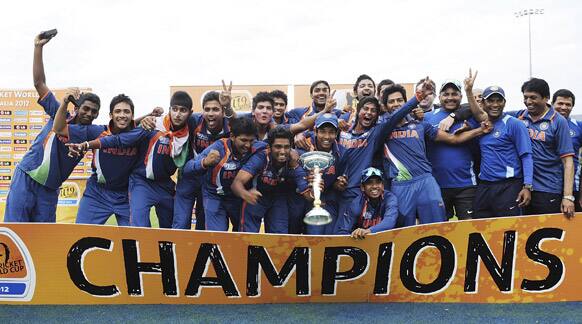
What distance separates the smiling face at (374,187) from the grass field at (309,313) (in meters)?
1.02

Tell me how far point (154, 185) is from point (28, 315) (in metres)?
1.81

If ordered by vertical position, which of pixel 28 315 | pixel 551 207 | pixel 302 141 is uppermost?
pixel 302 141

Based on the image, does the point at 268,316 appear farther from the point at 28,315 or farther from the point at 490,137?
the point at 490,137

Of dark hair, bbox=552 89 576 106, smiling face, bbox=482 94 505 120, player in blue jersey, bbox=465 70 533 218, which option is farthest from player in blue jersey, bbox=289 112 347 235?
dark hair, bbox=552 89 576 106

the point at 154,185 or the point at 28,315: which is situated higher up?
the point at 154,185

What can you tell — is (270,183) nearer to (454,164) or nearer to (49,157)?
(454,164)

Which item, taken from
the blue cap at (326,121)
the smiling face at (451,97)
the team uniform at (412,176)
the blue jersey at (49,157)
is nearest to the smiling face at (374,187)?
the team uniform at (412,176)

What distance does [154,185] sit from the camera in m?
5.71

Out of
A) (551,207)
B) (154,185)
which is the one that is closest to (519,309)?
(551,207)

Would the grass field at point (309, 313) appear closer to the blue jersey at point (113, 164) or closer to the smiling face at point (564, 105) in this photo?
the blue jersey at point (113, 164)

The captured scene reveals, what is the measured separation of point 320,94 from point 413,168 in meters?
1.66

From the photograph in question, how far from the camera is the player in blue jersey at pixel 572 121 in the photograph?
5676 mm

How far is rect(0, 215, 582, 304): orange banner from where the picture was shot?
4.64 meters

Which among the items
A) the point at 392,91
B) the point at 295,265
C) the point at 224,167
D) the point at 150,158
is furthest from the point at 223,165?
the point at 392,91
